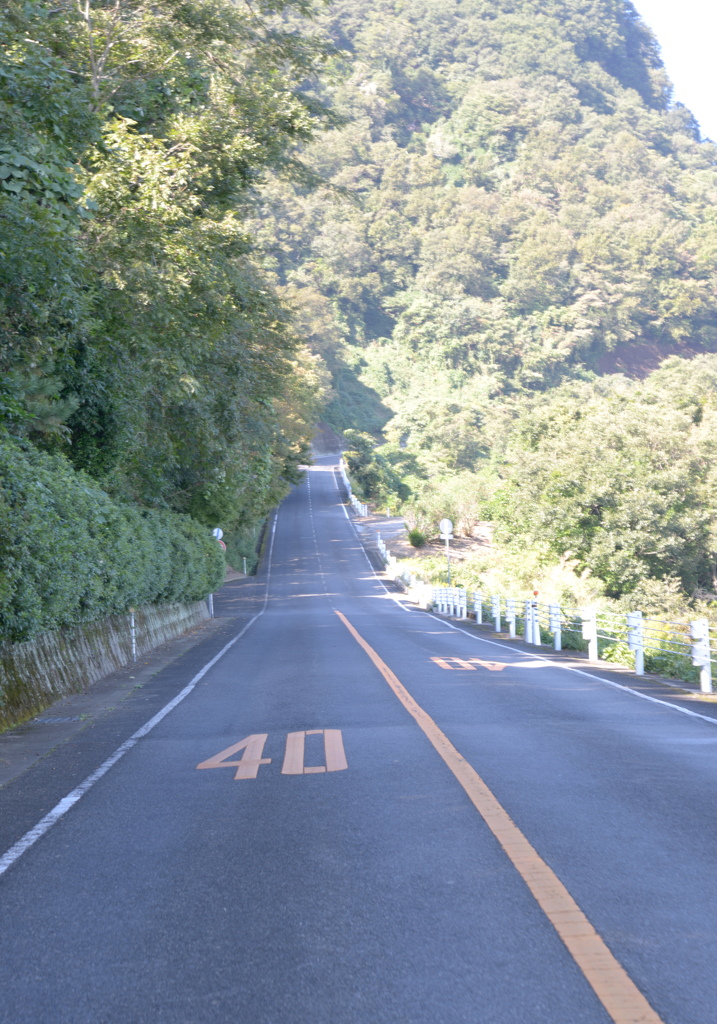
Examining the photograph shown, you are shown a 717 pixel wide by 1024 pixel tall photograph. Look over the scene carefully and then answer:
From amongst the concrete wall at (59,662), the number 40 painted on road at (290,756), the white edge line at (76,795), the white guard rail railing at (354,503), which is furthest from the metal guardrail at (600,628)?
the white guard rail railing at (354,503)

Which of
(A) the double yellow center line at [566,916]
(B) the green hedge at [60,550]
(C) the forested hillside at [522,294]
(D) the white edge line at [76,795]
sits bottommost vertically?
(D) the white edge line at [76,795]

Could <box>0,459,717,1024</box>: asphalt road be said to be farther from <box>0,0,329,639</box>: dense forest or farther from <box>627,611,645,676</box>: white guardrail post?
<box>627,611,645,676</box>: white guardrail post

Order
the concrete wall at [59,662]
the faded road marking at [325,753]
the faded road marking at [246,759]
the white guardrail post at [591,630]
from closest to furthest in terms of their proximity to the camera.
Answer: the faded road marking at [325,753] < the faded road marking at [246,759] < the concrete wall at [59,662] < the white guardrail post at [591,630]

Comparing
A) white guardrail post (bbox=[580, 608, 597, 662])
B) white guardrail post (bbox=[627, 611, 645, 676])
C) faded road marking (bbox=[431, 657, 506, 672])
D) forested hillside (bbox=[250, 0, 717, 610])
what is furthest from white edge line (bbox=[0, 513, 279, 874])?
forested hillside (bbox=[250, 0, 717, 610])

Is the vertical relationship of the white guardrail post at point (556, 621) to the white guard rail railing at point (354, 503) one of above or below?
below

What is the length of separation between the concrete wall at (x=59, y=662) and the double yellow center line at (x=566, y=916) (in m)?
5.81

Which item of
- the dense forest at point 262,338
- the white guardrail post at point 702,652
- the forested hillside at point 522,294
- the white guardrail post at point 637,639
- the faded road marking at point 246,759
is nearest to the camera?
the faded road marking at point 246,759

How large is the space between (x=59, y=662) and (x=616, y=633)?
11801 mm

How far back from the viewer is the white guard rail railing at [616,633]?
40.2 feet

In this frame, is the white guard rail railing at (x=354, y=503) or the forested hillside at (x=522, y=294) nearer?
the forested hillside at (x=522, y=294)

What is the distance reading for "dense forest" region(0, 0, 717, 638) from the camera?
481 inches

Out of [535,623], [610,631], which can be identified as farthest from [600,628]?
[535,623]

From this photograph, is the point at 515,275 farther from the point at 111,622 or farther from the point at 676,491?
the point at 111,622

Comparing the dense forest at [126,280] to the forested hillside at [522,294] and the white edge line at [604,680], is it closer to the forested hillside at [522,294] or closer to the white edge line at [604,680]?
the white edge line at [604,680]
